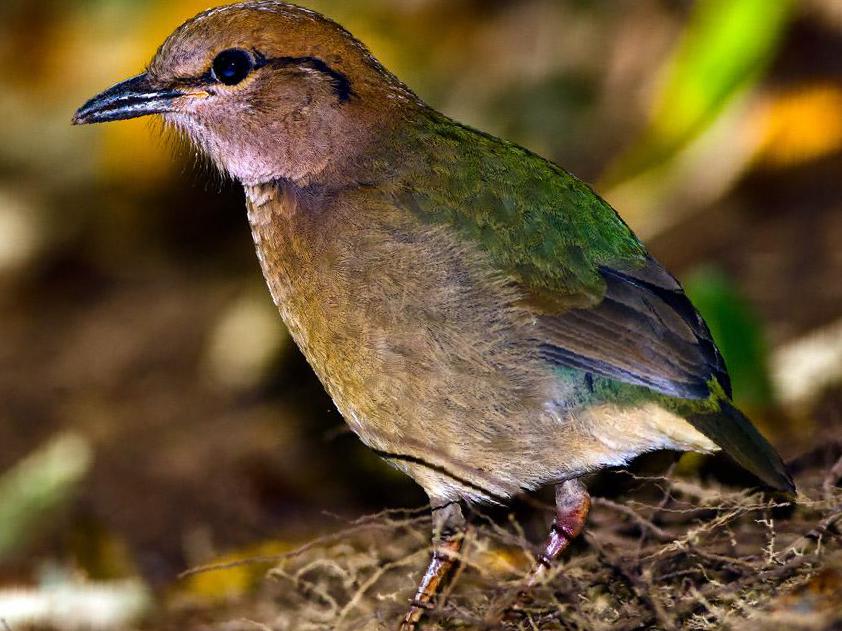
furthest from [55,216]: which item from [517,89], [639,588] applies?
[639,588]

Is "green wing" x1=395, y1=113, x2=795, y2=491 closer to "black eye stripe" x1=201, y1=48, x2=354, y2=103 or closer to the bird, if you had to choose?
the bird

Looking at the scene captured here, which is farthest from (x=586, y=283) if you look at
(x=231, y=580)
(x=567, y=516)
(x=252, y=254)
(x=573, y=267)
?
(x=252, y=254)

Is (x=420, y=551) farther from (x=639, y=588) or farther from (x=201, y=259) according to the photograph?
(x=201, y=259)

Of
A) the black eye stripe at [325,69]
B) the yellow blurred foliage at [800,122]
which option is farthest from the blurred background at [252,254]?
the black eye stripe at [325,69]

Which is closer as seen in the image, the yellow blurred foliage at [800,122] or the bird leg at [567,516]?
the bird leg at [567,516]

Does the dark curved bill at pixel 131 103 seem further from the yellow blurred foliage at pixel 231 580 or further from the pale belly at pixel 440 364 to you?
the yellow blurred foliage at pixel 231 580

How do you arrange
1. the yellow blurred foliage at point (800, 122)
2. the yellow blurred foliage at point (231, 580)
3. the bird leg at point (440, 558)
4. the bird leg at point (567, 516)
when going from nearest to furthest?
the bird leg at point (440, 558), the bird leg at point (567, 516), the yellow blurred foliage at point (231, 580), the yellow blurred foliage at point (800, 122)
